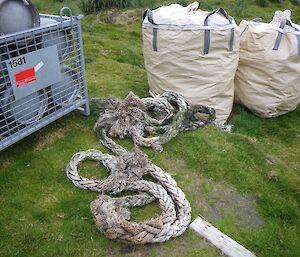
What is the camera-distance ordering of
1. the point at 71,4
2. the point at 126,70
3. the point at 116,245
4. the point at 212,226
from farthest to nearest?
the point at 71,4
the point at 126,70
the point at 212,226
the point at 116,245

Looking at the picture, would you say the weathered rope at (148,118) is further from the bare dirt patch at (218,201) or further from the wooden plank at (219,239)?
the wooden plank at (219,239)

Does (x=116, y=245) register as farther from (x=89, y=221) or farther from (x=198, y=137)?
(x=198, y=137)

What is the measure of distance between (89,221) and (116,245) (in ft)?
0.78

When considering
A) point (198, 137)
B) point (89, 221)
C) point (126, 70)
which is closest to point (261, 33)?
point (198, 137)

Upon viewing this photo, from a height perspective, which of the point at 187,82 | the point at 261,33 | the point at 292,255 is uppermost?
the point at 261,33

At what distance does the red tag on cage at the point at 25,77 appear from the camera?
7.44 ft

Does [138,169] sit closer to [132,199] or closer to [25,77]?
[132,199]

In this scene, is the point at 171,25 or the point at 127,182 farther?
the point at 171,25

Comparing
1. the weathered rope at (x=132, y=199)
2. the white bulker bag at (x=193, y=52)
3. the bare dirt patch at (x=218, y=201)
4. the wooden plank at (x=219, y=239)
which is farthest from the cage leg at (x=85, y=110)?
the wooden plank at (x=219, y=239)

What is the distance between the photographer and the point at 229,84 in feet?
10.6

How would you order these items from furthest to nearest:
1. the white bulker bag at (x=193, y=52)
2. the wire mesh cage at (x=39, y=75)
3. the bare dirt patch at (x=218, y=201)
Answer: the white bulker bag at (x=193, y=52) < the wire mesh cage at (x=39, y=75) < the bare dirt patch at (x=218, y=201)

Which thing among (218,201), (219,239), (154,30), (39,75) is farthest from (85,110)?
(219,239)

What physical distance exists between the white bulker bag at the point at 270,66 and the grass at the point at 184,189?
24 cm

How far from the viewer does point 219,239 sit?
1945mm
